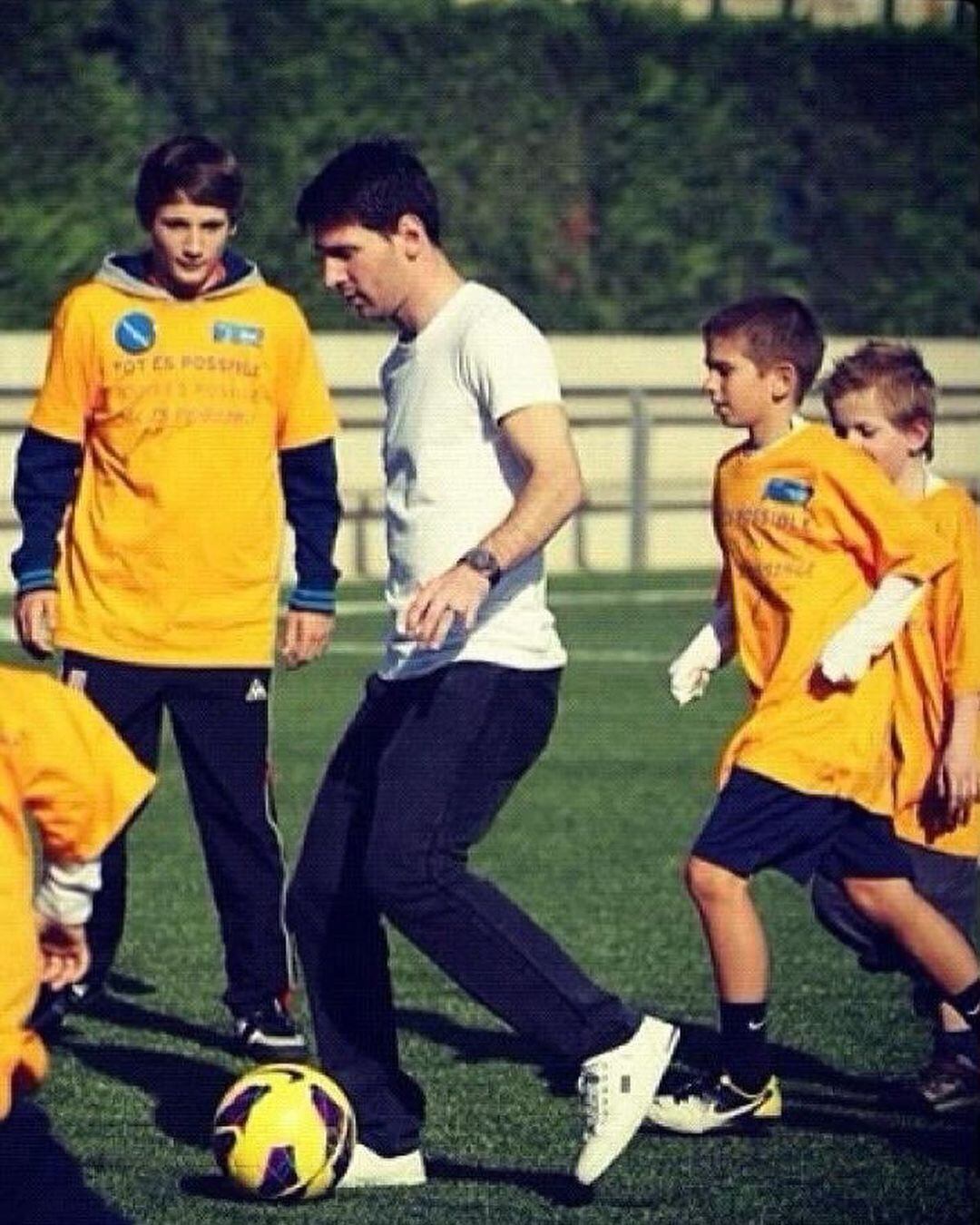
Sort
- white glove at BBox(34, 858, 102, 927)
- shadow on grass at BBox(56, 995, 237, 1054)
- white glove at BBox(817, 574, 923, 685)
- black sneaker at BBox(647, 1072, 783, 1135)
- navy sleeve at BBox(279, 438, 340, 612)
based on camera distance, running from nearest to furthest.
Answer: white glove at BBox(34, 858, 102, 927), white glove at BBox(817, 574, 923, 685), black sneaker at BBox(647, 1072, 783, 1135), navy sleeve at BBox(279, 438, 340, 612), shadow on grass at BBox(56, 995, 237, 1054)

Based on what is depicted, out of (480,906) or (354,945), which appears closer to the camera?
(480,906)

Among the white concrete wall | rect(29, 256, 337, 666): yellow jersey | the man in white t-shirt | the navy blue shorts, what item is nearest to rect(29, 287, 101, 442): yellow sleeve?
rect(29, 256, 337, 666): yellow jersey

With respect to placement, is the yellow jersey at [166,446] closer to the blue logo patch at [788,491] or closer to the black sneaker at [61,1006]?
the black sneaker at [61,1006]

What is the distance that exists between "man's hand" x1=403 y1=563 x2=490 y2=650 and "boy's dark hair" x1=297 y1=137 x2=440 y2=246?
75 centimetres

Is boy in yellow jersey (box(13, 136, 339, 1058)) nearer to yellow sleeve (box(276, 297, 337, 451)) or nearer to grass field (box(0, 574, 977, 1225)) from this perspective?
yellow sleeve (box(276, 297, 337, 451))

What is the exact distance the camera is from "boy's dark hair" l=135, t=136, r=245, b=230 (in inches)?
301

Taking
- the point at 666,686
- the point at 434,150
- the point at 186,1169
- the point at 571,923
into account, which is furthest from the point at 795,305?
the point at 434,150

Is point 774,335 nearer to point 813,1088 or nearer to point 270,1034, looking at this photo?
point 813,1088

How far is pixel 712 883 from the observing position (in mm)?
7117

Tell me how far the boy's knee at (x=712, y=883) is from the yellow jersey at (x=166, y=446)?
1.34m

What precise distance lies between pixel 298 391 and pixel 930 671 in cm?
162

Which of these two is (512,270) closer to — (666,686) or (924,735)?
(666,686)

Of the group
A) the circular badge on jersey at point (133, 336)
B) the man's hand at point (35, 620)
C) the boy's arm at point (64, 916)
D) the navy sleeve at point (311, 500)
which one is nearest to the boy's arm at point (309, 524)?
the navy sleeve at point (311, 500)

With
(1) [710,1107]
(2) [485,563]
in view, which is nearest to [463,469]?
(2) [485,563]
